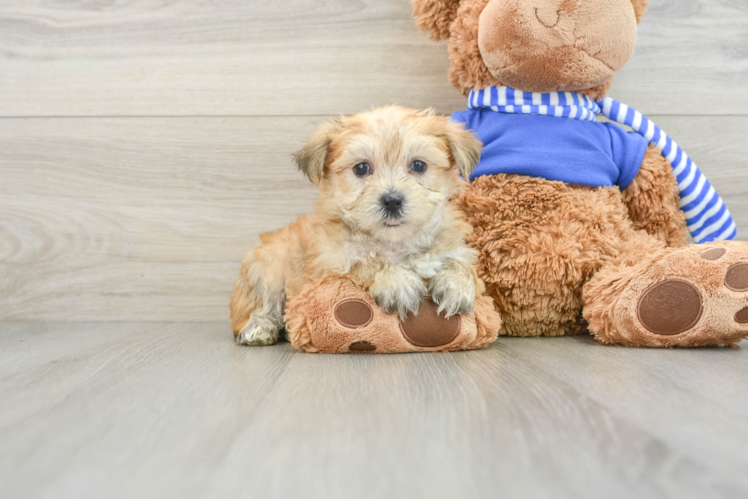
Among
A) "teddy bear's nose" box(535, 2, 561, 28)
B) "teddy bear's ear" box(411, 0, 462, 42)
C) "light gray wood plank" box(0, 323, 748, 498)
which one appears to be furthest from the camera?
"teddy bear's ear" box(411, 0, 462, 42)

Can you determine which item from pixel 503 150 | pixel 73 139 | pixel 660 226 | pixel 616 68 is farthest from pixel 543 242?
pixel 73 139

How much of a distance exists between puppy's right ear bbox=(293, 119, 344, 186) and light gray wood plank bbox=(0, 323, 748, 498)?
1.90ft

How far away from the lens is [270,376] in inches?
52.7

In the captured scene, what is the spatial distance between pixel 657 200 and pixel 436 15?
98cm

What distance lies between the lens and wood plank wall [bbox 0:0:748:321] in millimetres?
2258

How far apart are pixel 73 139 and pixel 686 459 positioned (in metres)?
2.42

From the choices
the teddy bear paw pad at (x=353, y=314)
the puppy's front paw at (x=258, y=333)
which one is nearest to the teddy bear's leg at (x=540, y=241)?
the teddy bear paw pad at (x=353, y=314)

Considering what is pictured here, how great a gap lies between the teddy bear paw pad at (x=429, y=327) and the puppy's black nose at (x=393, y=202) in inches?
10.7

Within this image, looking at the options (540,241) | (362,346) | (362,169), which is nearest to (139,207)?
(362,169)

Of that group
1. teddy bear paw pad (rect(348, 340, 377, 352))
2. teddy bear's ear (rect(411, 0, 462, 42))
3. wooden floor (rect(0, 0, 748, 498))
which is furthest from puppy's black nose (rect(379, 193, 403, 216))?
teddy bear's ear (rect(411, 0, 462, 42))

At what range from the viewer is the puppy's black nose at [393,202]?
1.53 metres

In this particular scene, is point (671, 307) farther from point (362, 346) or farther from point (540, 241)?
point (362, 346)

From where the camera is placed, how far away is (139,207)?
Result: 2.36 meters

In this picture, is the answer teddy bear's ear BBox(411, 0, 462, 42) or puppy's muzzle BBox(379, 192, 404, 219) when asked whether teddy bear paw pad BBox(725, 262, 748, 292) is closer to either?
puppy's muzzle BBox(379, 192, 404, 219)
